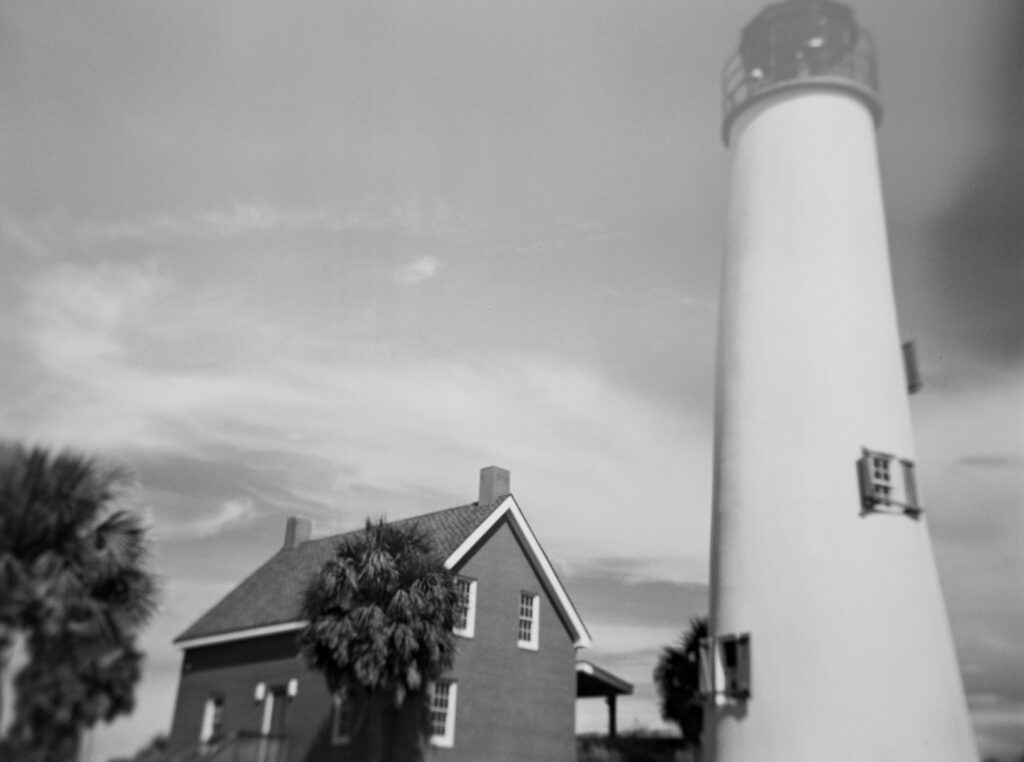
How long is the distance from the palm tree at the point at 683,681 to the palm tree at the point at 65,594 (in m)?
14.5

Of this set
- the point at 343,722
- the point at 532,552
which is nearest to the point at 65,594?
the point at 343,722

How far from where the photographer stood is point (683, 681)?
70.9 ft

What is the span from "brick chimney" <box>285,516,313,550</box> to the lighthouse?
52.1 feet

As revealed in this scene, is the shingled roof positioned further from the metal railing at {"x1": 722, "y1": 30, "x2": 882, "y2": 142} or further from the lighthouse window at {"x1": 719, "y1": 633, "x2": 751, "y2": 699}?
the metal railing at {"x1": 722, "y1": 30, "x2": 882, "y2": 142}

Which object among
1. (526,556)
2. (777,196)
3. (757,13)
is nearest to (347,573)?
(526,556)

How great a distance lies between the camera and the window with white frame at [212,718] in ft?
67.6

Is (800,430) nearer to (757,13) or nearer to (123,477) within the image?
(757,13)

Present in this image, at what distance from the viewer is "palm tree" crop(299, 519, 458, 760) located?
16.2 m

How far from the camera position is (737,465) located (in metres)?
11.4

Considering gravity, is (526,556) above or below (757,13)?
below

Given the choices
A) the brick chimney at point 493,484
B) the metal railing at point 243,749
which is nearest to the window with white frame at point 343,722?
the metal railing at point 243,749

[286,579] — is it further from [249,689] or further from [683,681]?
[683,681]

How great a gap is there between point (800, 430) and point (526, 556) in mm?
11942

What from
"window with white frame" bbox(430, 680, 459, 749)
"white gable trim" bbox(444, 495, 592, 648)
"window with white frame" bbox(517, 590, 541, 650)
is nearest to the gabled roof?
"white gable trim" bbox(444, 495, 592, 648)
